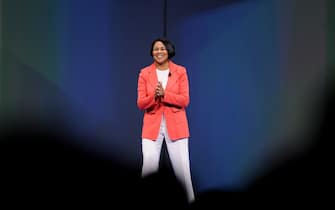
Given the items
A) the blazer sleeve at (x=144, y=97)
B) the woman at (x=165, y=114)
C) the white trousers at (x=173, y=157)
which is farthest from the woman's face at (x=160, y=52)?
the white trousers at (x=173, y=157)

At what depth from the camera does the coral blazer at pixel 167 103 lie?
2.98 m

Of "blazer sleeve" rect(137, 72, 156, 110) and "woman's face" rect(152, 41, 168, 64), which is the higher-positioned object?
"woman's face" rect(152, 41, 168, 64)

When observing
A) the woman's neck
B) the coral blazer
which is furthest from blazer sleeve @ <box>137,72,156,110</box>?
the woman's neck

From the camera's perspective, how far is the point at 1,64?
11.5 ft

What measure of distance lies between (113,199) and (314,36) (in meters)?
2.17

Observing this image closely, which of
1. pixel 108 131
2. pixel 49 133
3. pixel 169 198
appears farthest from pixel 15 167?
pixel 169 198

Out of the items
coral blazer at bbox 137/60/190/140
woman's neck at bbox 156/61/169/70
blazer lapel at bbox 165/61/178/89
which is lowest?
coral blazer at bbox 137/60/190/140

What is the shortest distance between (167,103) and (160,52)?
318 mm

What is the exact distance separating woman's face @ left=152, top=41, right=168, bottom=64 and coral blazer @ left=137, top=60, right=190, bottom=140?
0.06 m

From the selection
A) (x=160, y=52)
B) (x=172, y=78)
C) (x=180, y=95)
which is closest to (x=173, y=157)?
(x=180, y=95)

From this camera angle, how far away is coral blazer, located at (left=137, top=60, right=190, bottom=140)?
298cm

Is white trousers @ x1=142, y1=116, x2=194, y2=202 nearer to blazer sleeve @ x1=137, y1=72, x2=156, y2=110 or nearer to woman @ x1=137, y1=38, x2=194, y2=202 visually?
woman @ x1=137, y1=38, x2=194, y2=202

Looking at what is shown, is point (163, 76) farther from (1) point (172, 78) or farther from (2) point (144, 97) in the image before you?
(2) point (144, 97)

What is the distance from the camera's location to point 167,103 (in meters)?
2.99
